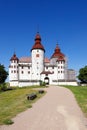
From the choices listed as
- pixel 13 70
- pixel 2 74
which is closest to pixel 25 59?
pixel 13 70

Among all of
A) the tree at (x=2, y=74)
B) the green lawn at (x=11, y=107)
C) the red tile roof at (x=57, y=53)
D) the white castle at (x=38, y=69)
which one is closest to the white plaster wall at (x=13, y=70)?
the white castle at (x=38, y=69)

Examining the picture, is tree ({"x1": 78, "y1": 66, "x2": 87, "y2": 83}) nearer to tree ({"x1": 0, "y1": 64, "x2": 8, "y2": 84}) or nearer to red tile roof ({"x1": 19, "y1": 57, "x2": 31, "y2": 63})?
red tile roof ({"x1": 19, "y1": 57, "x2": 31, "y2": 63})

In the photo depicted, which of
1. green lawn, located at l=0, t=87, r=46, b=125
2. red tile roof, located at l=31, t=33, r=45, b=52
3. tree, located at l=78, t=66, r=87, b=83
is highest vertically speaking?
red tile roof, located at l=31, t=33, r=45, b=52

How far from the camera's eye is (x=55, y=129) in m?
10.2

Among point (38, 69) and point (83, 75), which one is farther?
point (38, 69)

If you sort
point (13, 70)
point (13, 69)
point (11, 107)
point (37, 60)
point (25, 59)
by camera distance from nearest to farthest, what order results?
point (11, 107), point (13, 70), point (13, 69), point (37, 60), point (25, 59)

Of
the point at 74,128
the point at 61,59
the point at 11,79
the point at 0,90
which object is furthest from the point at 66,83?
the point at 74,128

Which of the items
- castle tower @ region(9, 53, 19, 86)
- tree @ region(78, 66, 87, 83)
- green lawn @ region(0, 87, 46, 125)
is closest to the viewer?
green lawn @ region(0, 87, 46, 125)

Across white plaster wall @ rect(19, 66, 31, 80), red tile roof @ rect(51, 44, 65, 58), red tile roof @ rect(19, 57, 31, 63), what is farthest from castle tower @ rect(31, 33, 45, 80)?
red tile roof @ rect(51, 44, 65, 58)

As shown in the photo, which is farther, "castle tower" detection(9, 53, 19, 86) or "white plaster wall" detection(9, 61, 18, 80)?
"white plaster wall" detection(9, 61, 18, 80)

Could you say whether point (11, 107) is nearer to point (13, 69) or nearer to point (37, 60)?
point (13, 69)

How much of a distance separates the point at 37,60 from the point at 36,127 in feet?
245

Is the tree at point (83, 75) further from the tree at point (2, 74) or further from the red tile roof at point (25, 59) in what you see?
the tree at point (2, 74)

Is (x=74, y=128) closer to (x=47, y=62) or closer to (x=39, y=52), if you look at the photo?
(x=39, y=52)
